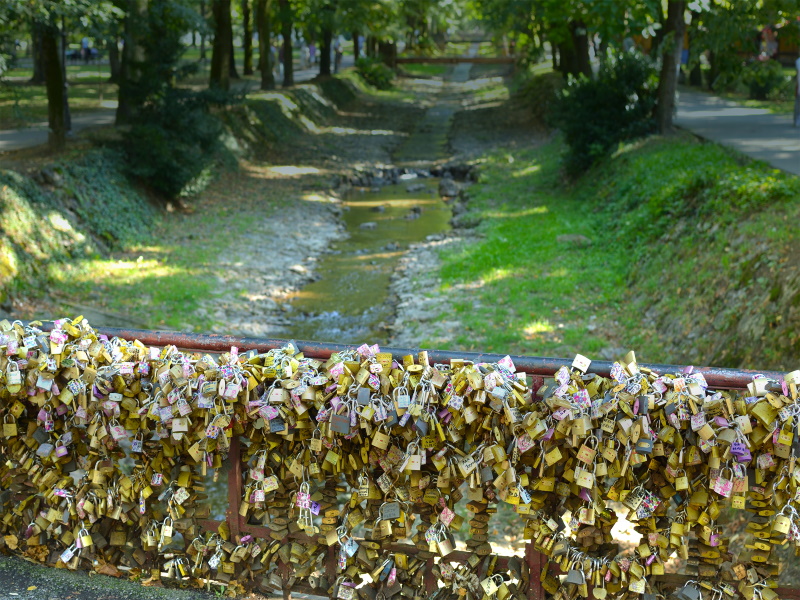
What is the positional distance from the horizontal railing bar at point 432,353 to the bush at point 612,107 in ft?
53.5

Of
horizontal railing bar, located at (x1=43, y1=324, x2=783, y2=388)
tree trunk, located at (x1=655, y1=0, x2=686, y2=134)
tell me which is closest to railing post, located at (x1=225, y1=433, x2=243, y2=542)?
horizontal railing bar, located at (x1=43, y1=324, x2=783, y2=388)

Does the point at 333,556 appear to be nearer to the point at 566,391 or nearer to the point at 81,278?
the point at 566,391

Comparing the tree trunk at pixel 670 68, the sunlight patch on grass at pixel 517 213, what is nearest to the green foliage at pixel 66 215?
the sunlight patch on grass at pixel 517 213

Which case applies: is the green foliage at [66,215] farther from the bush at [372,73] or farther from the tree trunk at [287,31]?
the bush at [372,73]

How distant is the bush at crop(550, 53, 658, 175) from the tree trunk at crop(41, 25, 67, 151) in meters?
11.3

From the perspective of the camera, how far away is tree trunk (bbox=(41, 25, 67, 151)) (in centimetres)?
1611

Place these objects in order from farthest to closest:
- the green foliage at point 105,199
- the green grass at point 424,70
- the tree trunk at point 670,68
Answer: the green grass at point 424,70, the tree trunk at point 670,68, the green foliage at point 105,199

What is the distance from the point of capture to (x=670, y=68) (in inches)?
712

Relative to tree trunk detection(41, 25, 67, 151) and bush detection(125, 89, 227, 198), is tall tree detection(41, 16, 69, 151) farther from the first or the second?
bush detection(125, 89, 227, 198)

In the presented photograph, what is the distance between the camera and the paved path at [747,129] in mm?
13930

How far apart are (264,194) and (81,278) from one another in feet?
26.8

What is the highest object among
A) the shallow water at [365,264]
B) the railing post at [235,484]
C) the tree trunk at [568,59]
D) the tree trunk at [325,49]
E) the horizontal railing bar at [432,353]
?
the tree trunk at [325,49]

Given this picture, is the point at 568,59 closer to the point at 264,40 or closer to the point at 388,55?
the point at 264,40

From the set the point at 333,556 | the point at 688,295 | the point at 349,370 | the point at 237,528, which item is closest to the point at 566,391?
the point at 349,370
